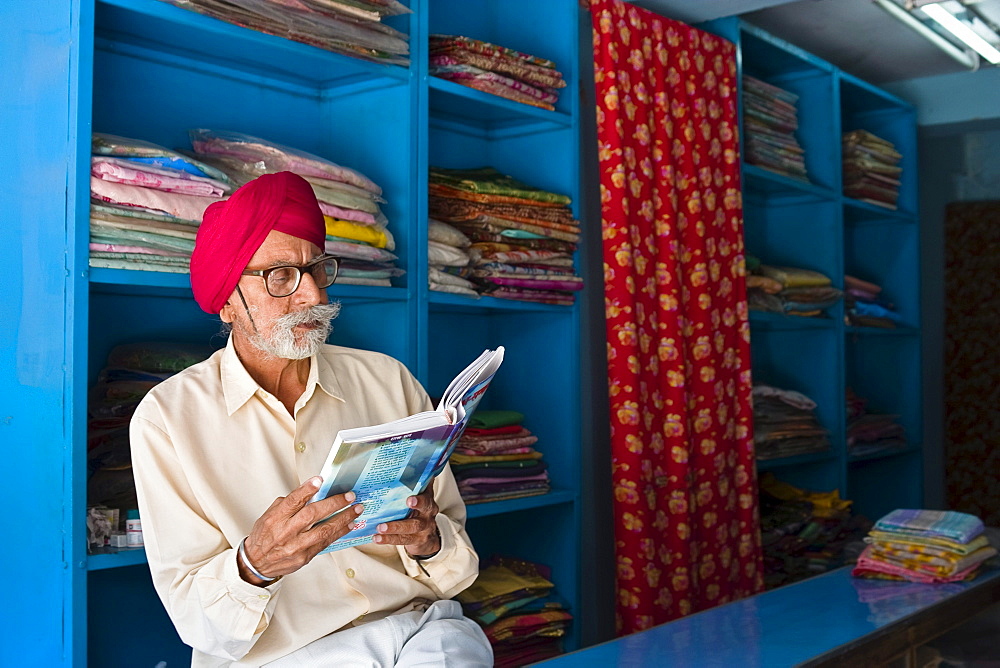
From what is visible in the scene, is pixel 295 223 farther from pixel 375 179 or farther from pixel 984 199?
pixel 984 199

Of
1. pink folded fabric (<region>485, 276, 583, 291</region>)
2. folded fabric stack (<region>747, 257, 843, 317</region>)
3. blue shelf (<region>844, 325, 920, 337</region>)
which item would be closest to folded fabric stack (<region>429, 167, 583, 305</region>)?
pink folded fabric (<region>485, 276, 583, 291</region>)

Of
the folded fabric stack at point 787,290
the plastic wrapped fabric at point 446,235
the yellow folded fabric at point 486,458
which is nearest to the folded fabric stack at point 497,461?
the yellow folded fabric at point 486,458

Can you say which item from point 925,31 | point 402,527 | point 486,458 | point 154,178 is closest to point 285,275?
point 154,178

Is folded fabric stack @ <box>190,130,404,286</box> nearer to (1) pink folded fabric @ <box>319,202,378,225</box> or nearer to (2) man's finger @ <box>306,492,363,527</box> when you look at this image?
(1) pink folded fabric @ <box>319,202,378,225</box>

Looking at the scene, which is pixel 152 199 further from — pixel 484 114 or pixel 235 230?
pixel 484 114

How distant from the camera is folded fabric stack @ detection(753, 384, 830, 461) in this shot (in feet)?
13.3

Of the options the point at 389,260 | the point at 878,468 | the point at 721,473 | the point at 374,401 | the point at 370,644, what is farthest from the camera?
the point at 878,468

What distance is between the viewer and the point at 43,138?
190 cm

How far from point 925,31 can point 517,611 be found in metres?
3.02

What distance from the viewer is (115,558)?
1888 millimetres

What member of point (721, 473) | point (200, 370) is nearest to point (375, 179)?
point (200, 370)

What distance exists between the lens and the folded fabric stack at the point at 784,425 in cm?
406

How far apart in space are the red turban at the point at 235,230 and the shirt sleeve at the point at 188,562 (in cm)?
27

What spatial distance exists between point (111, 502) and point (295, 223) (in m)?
0.68
